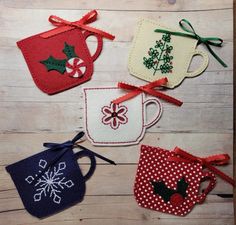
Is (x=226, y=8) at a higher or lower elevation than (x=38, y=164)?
higher

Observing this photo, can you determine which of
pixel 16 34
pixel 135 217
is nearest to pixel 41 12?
pixel 16 34

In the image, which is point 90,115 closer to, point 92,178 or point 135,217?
point 92,178

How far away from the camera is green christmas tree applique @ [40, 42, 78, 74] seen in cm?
96

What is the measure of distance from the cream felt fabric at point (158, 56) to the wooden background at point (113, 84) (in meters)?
0.02

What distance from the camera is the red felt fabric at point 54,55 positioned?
3.15 ft

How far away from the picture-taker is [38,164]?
3.12 ft

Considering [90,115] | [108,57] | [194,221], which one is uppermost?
[108,57]

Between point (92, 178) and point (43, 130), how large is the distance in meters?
0.16

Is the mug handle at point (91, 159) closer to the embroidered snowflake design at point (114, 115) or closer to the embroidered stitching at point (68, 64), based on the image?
the embroidered snowflake design at point (114, 115)

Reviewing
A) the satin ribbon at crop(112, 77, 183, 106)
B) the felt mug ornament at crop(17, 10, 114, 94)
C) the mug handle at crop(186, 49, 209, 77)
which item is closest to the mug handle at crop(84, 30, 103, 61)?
the felt mug ornament at crop(17, 10, 114, 94)

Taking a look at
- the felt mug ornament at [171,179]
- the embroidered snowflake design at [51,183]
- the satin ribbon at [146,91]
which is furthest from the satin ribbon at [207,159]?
the embroidered snowflake design at [51,183]

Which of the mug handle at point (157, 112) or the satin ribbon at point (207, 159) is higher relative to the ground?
the mug handle at point (157, 112)

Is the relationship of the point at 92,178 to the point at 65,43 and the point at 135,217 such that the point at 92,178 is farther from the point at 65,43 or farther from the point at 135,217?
the point at 65,43

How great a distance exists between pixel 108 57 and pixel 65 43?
109mm
